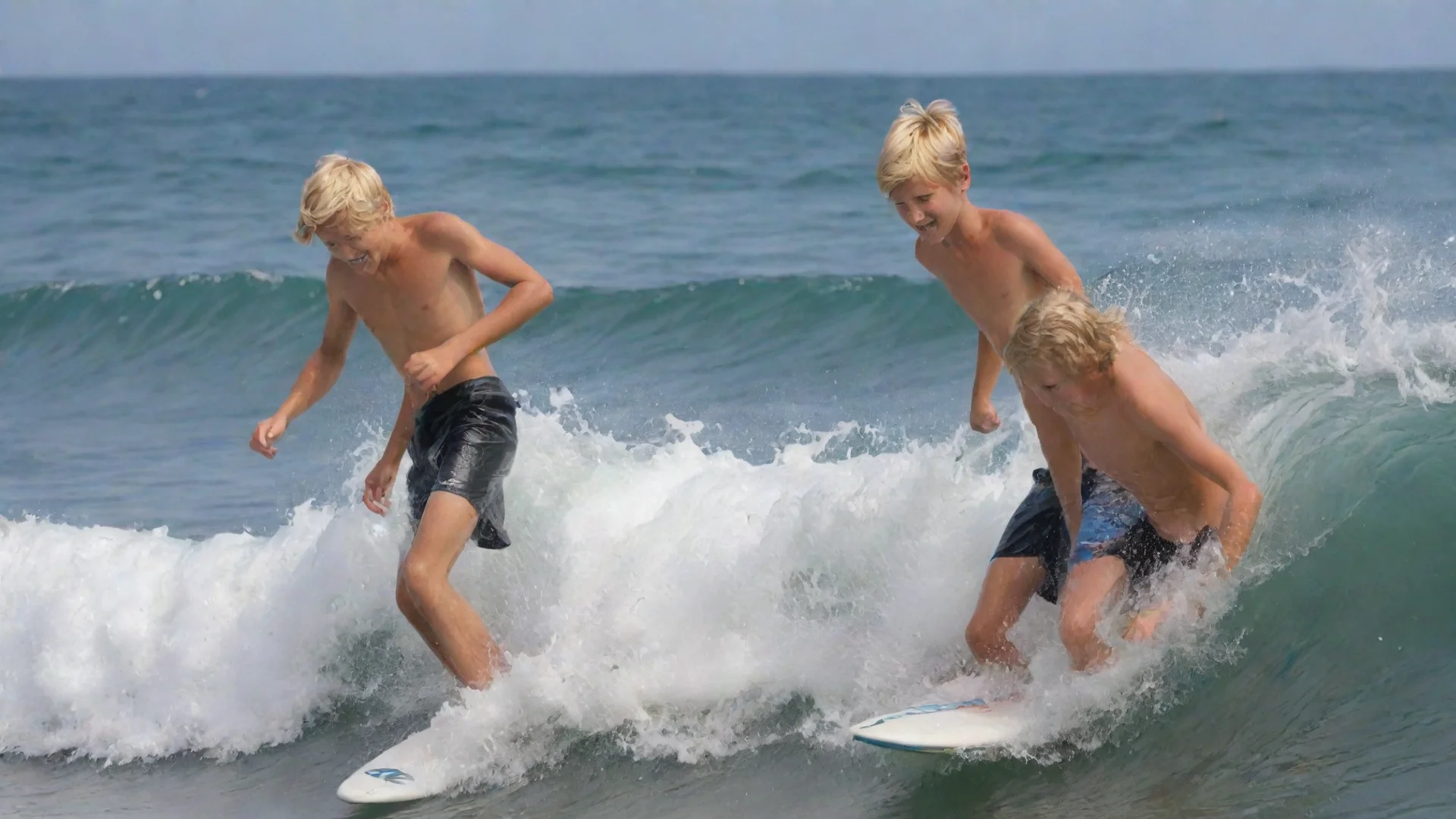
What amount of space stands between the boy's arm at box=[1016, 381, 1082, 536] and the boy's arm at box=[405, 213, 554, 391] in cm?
161

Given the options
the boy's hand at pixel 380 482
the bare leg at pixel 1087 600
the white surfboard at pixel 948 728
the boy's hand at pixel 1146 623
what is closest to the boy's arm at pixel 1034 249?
the bare leg at pixel 1087 600

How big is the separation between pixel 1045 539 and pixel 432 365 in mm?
1994

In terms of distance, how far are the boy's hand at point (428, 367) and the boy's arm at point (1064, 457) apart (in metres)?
1.79

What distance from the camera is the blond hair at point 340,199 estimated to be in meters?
4.61

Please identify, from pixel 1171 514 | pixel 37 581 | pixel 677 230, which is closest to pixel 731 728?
pixel 1171 514

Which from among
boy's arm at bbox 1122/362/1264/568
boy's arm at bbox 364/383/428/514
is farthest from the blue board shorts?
boy's arm at bbox 364/383/428/514

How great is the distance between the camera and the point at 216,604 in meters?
6.25

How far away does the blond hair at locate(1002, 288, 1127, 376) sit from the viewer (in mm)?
3939

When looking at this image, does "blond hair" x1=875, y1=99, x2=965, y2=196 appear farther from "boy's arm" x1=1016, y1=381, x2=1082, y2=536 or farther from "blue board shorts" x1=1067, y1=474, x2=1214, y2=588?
"blue board shorts" x1=1067, y1=474, x2=1214, y2=588

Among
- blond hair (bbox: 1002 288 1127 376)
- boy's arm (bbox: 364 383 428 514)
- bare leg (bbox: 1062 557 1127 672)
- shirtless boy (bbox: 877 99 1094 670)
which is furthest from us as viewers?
boy's arm (bbox: 364 383 428 514)

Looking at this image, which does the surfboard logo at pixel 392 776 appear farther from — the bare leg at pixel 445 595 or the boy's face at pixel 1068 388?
the boy's face at pixel 1068 388

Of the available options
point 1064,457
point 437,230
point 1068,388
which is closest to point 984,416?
point 1064,457

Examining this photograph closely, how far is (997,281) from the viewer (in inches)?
182

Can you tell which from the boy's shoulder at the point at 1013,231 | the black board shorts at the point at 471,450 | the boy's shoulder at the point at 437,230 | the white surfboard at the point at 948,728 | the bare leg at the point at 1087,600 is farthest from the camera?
the boy's shoulder at the point at 437,230
